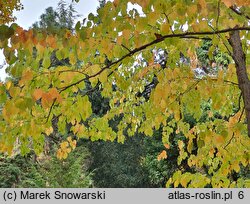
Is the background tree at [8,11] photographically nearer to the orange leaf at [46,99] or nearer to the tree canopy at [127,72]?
the tree canopy at [127,72]

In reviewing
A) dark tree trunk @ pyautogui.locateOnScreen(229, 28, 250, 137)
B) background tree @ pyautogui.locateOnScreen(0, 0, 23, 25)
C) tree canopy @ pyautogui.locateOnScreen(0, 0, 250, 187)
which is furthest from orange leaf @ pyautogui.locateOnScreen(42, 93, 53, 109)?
background tree @ pyautogui.locateOnScreen(0, 0, 23, 25)

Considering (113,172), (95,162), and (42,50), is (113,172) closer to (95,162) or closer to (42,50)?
(95,162)

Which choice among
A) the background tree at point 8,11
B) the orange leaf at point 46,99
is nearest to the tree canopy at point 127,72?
the orange leaf at point 46,99

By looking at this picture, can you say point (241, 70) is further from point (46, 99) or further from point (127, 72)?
point (46, 99)

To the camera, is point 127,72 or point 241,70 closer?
point 241,70

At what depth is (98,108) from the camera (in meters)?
17.1

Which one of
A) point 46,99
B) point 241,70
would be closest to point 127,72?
point 241,70

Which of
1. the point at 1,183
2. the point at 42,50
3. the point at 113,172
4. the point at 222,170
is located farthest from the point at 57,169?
the point at 42,50

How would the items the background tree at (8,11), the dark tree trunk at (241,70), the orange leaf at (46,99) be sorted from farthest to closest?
the background tree at (8,11) < the dark tree trunk at (241,70) < the orange leaf at (46,99)

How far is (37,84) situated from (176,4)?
86 centimetres

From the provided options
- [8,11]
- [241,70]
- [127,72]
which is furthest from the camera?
[8,11]

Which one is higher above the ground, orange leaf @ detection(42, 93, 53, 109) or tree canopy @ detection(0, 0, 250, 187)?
tree canopy @ detection(0, 0, 250, 187)

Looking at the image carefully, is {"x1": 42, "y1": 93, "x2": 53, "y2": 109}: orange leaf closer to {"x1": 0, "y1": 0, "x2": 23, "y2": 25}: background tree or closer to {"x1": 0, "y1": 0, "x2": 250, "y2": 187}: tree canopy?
{"x1": 0, "y1": 0, "x2": 250, "y2": 187}: tree canopy

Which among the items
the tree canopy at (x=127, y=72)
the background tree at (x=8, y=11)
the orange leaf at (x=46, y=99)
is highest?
the background tree at (x=8, y=11)
